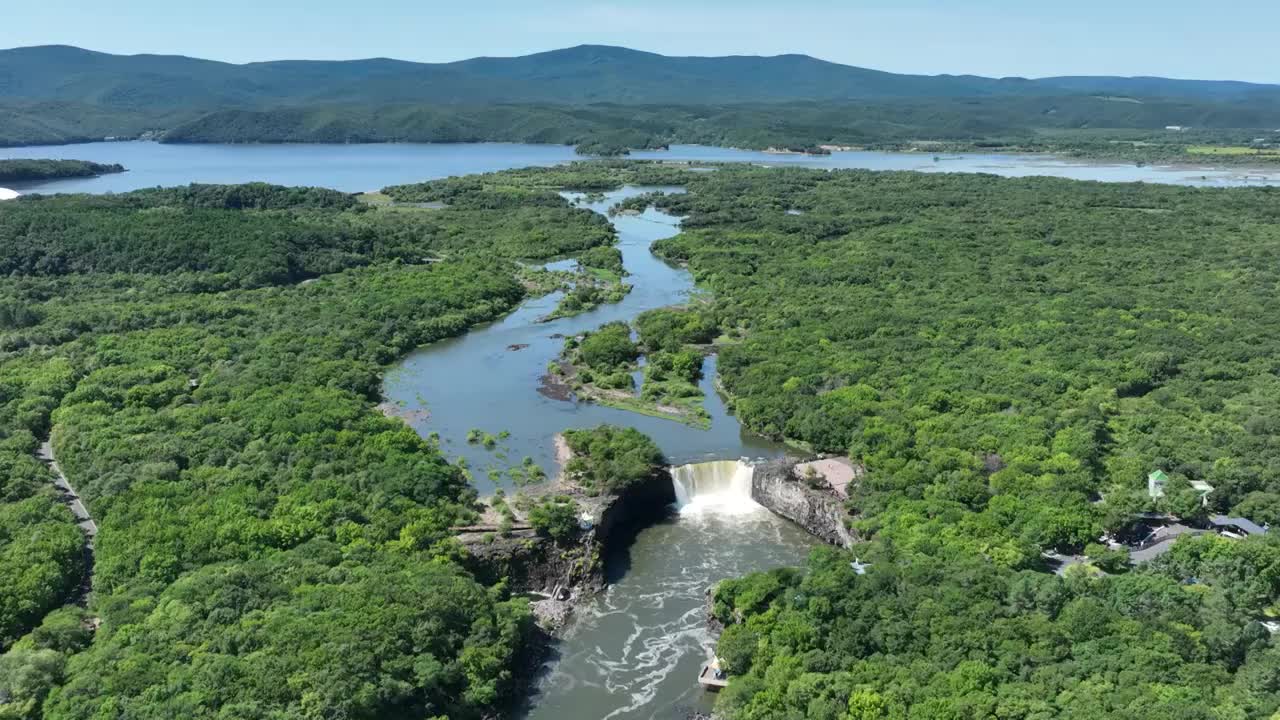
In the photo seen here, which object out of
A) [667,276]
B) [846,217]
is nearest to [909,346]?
[667,276]

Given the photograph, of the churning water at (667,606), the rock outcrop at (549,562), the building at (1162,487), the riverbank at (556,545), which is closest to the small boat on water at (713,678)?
the churning water at (667,606)

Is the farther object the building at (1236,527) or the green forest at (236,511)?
the building at (1236,527)

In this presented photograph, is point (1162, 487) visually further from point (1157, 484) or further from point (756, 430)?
point (756, 430)

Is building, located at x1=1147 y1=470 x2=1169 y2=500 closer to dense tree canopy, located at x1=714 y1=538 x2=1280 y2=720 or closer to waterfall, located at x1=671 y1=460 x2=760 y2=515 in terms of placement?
dense tree canopy, located at x1=714 y1=538 x2=1280 y2=720

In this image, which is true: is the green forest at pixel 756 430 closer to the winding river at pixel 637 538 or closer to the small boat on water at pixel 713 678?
the small boat on water at pixel 713 678

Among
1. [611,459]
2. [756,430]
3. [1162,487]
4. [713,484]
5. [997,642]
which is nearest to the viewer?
[997,642]

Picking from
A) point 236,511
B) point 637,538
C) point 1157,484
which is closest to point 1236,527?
point 1157,484

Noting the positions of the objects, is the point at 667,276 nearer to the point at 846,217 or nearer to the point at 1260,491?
the point at 846,217
